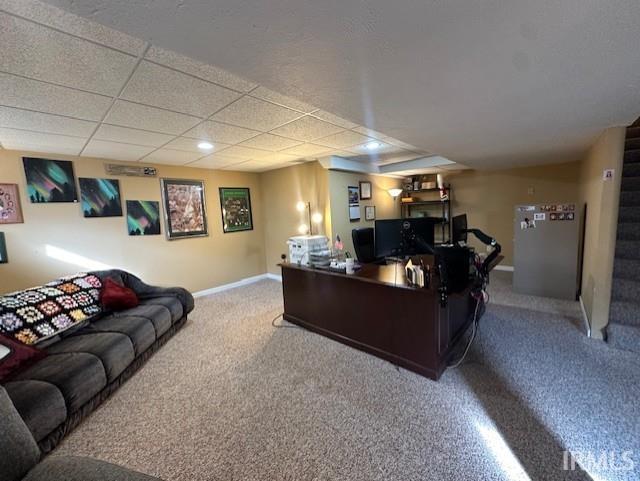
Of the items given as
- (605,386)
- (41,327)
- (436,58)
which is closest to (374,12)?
(436,58)

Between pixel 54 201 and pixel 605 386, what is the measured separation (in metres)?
5.84

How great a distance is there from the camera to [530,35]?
3.54 feet

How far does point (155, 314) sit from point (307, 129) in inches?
101

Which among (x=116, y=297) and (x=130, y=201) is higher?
(x=130, y=201)

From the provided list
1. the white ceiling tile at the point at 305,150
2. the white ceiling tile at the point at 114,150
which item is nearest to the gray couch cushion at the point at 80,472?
the white ceiling tile at the point at 114,150

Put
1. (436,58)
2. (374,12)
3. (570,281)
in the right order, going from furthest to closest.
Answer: (570,281) → (436,58) → (374,12)

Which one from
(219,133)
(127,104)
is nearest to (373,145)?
(219,133)

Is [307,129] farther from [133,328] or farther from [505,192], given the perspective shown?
[505,192]

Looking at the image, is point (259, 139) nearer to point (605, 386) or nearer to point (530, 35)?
point (530, 35)

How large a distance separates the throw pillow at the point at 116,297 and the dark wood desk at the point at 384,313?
1845mm

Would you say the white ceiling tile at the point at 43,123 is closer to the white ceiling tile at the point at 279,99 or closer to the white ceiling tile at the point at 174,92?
the white ceiling tile at the point at 174,92

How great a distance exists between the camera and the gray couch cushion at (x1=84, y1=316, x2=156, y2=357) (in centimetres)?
243

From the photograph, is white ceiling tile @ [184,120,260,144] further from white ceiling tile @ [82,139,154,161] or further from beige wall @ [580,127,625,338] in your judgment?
beige wall @ [580,127,625,338]

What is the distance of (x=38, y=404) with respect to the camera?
5.14ft
